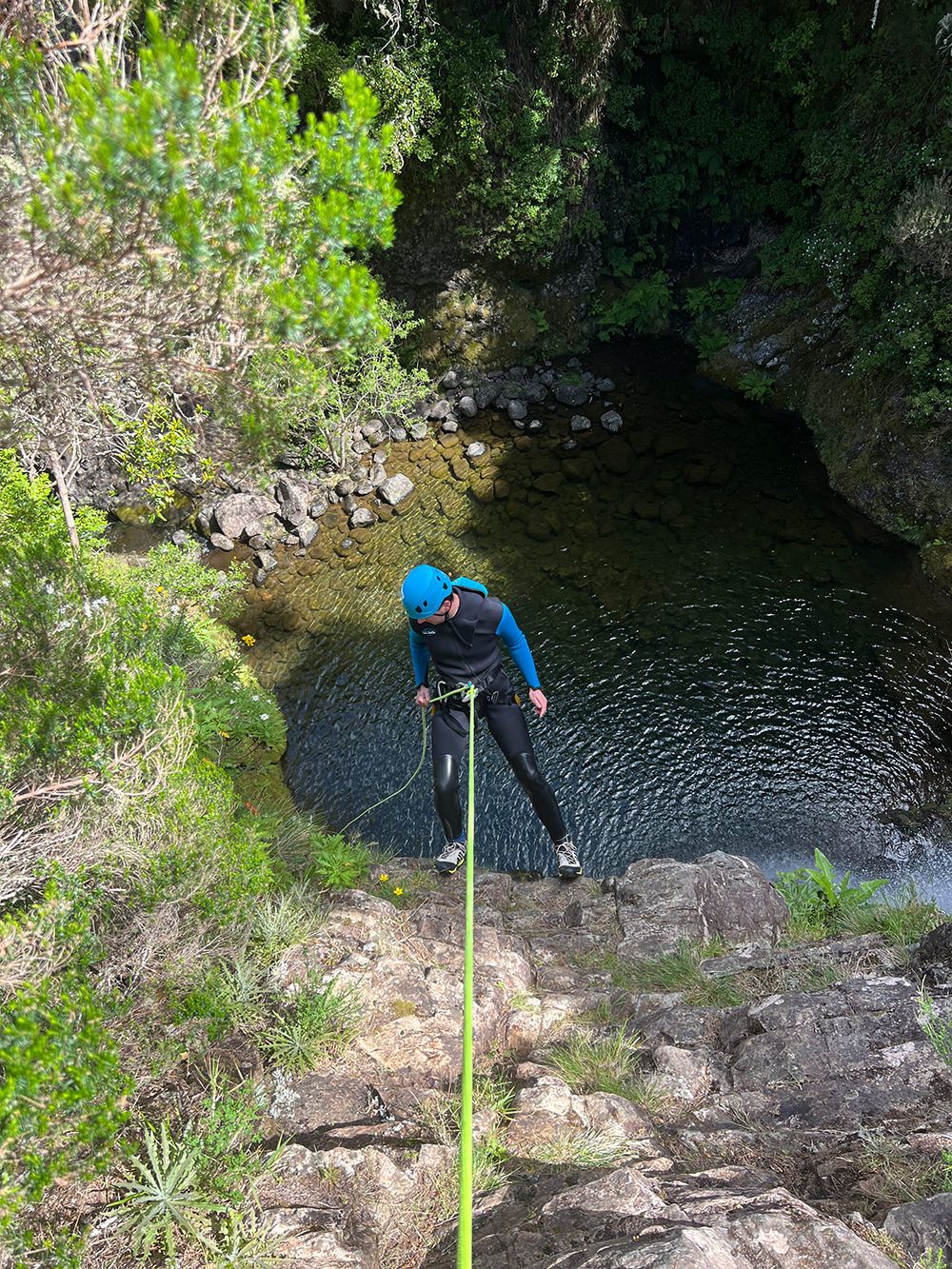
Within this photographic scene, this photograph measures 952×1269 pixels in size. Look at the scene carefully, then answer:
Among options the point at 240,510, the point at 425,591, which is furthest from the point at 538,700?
the point at 240,510

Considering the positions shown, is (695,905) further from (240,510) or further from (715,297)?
(715,297)

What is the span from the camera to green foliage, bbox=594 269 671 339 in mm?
15070

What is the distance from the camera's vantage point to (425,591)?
16.9 feet

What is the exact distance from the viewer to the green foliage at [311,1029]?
3.79 m

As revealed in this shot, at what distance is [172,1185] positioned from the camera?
9.34 ft

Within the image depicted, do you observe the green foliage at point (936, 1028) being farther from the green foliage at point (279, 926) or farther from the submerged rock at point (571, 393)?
the submerged rock at point (571, 393)

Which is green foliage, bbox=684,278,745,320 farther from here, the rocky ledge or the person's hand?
the rocky ledge

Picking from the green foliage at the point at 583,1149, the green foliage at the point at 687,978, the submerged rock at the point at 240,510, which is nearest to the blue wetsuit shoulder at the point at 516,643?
the green foliage at the point at 687,978

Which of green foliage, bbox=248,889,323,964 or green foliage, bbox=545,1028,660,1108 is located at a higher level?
green foliage, bbox=248,889,323,964

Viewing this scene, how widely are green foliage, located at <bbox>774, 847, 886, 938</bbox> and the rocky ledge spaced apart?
33cm

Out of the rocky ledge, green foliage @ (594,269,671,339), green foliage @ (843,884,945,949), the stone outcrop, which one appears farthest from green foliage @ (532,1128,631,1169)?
green foliage @ (594,269,671,339)

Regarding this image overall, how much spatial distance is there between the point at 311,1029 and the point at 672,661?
675 centimetres

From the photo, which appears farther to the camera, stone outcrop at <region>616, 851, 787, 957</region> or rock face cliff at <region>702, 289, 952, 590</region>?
rock face cliff at <region>702, 289, 952, 590</region>

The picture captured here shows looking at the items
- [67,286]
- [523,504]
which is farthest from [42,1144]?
[523,504]
